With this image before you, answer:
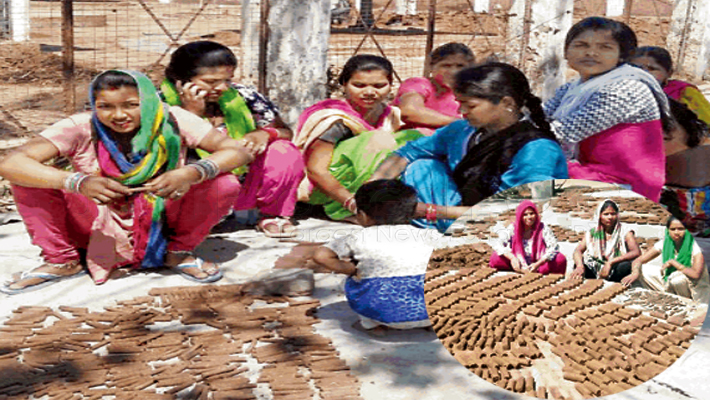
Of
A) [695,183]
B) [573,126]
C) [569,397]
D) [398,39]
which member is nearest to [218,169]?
[573,126]

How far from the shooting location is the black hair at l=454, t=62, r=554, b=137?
4.02 meters

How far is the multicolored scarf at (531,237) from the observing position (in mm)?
2959

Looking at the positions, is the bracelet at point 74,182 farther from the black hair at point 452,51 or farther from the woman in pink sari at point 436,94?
the black hair at point 452,51

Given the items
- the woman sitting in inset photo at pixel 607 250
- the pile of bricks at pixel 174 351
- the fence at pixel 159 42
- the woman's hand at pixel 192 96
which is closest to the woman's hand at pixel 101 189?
the pile of bricks at pixel 174 351

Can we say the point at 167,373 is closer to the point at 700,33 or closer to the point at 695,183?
the point at 695,183

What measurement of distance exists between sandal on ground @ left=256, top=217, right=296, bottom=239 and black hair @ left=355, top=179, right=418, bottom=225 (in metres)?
1.56

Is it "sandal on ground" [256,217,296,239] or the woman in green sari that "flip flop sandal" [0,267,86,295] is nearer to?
"sandal on ground" [256,217,296,239]

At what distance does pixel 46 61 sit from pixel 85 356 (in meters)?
9.59

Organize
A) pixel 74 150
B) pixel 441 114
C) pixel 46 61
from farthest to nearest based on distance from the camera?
pixel 46 61 < pixel 441 114 < pixel 74 150

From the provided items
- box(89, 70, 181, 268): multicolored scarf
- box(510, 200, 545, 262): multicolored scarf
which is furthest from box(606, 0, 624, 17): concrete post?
box(510, 200, 545, 262): multicolored scarf

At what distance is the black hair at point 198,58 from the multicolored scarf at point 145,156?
2.08 ft

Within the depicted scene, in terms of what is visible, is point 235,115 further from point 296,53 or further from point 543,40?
point 543,40

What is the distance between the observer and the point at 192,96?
15.9 ft

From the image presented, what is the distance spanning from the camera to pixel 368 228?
11.8 ft
